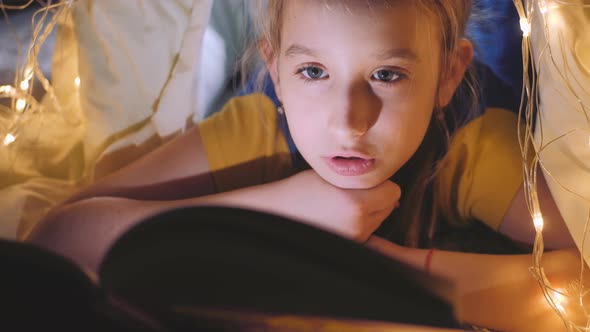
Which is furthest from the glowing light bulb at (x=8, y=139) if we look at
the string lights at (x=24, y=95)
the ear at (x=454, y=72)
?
the ear at (x=454, y=72)

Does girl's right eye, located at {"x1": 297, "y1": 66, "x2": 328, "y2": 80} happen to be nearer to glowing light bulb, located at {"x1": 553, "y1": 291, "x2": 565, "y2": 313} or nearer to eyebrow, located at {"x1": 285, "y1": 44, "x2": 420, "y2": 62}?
eyebrow, located at {"x1": 285, "y1": 44, "x2": 420, "y2": 62}

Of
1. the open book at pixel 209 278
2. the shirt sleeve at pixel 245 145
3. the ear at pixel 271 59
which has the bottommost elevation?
the shirt sleeve at pixel 245 145

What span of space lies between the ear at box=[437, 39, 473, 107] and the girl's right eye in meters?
0.18

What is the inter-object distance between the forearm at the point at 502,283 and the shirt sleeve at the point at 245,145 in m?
0.21

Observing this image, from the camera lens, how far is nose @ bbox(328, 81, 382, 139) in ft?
2.15

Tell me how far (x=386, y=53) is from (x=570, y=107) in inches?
11.7

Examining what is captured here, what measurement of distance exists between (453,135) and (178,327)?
57 cm

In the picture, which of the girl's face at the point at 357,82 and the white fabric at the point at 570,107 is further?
the white fabric at the point at 570,107

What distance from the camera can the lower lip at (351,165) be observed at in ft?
2.36

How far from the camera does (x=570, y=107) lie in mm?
770

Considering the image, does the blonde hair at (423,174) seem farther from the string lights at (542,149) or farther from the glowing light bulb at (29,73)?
the glowing light bulb at (29,73)

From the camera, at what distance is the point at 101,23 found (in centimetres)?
95

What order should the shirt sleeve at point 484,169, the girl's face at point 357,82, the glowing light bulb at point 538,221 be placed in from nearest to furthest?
the girl's face at point 357,82, the glowing light bulb at point 538,221, the shirt sleeve at point 484,169

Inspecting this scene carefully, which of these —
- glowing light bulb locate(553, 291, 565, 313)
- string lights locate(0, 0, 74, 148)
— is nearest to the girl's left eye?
glowing light bulb locate(553, 291, 565, 313)
